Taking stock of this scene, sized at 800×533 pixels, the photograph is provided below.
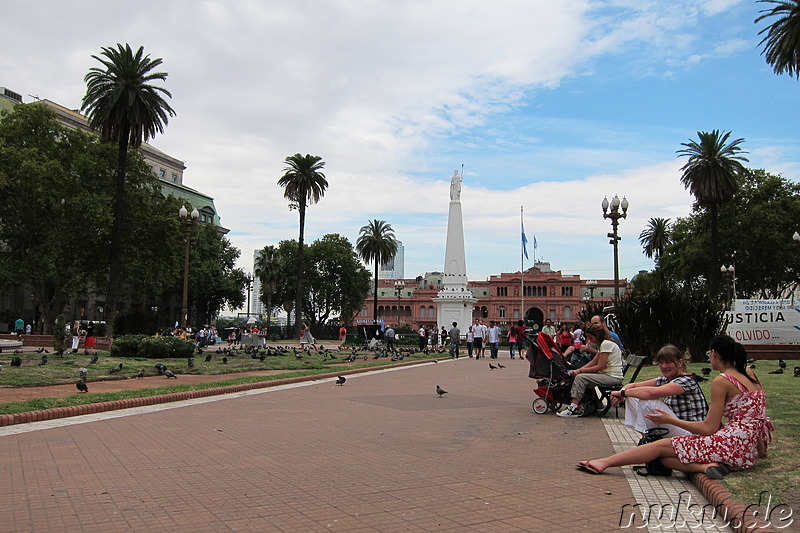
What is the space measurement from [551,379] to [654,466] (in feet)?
14.9

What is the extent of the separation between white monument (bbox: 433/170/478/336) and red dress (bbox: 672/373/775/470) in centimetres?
4519

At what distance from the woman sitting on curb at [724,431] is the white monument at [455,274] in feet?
148

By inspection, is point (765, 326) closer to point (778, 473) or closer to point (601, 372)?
point (601, 372)

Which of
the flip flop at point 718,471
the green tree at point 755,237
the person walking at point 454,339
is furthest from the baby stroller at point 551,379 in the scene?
the green tree at point 755,237

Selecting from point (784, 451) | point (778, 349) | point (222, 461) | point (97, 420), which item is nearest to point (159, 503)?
point (222, 461)

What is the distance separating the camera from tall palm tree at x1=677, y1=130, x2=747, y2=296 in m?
42.5

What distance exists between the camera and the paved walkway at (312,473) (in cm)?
467

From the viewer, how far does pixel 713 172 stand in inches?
1673

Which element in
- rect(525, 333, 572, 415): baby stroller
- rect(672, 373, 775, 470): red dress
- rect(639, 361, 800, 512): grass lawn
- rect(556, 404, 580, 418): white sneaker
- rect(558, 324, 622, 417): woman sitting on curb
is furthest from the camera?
rect(525, 333, 572, 415): baby stroller

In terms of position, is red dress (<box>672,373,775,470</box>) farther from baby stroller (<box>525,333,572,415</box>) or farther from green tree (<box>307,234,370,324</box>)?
green tree (<box>307,234,370,324</box>)

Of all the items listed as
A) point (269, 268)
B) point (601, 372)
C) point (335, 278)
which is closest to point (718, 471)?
point (601, 372)

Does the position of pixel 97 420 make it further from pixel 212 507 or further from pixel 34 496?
pixel 212 507

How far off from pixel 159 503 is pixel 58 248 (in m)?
39.5

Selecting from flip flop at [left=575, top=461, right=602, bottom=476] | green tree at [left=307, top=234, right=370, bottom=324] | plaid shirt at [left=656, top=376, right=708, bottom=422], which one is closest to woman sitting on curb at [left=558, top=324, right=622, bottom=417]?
plaid shirt at [left=656, top=376, right=708, bottom=422]
